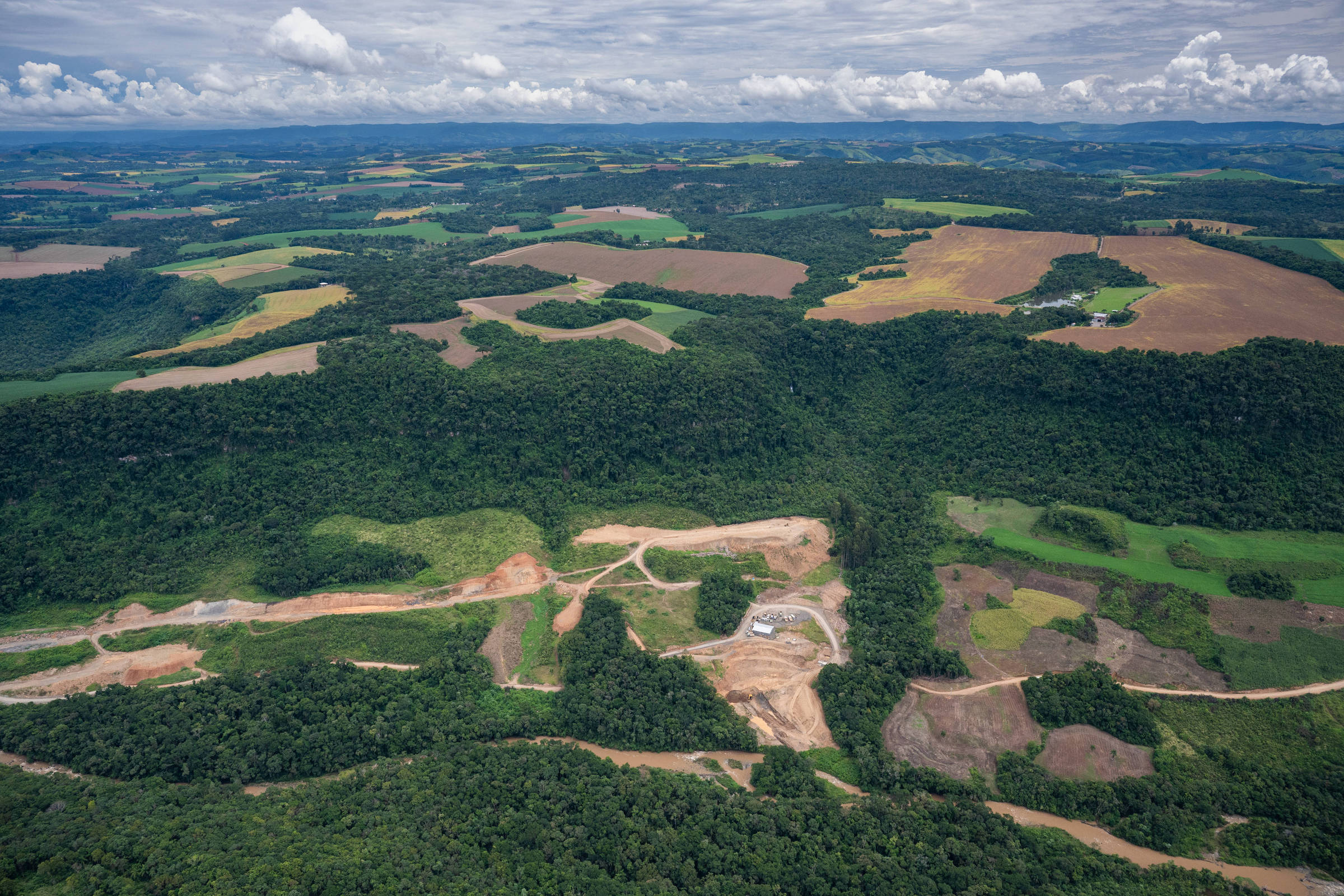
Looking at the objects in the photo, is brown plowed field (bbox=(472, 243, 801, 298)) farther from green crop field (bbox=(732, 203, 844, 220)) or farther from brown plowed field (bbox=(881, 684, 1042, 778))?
brown plowed field (bbox=(881, 684, 1042, 778))

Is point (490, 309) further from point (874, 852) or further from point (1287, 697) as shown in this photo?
point (1287, 697)

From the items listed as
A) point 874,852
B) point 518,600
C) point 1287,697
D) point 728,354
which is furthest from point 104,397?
point 1287,697

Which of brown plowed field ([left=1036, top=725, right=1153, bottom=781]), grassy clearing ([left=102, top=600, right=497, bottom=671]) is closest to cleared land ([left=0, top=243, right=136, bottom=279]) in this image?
grassy clearing ([left=102, top=600, right=497, bottom=671])

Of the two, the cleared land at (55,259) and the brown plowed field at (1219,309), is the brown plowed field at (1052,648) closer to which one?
the brown plowed field at (1219,309)

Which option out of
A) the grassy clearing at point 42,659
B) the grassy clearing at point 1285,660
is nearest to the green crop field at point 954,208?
the grassy clearing at point 1285,660

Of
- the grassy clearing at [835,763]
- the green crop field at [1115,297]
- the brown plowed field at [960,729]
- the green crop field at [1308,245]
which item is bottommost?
the grassy clearing at [835,763]

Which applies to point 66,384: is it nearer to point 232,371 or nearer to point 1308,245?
point 232,371
